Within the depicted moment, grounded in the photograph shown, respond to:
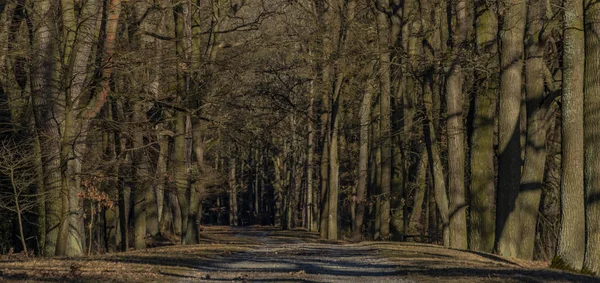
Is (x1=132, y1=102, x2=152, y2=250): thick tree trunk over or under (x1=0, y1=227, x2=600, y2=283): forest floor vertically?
over

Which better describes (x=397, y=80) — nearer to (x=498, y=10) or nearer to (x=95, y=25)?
(x=498, y=10)

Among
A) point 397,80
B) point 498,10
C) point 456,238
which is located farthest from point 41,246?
point 397,80

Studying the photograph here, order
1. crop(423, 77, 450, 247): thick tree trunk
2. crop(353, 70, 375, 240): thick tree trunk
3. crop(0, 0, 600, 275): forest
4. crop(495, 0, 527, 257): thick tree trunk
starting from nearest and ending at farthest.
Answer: crop(0, 0, 600, 275): forest < crop(495, 0, 527, 257): thick tree trunk < crop(423, 77, 450, 247): thick tree trunk < crop(353, 70, 375, 240): thick tree trunk

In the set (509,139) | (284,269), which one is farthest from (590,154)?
(284,269)

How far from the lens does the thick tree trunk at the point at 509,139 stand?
24.0m

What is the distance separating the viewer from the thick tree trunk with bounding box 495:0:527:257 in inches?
945

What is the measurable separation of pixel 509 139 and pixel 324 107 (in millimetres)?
19059

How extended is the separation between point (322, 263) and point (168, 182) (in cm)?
1087

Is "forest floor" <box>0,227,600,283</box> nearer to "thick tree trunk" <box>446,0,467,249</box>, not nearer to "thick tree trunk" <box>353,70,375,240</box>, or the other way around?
"thick tree trunk" <box>446,0,467,249</box>

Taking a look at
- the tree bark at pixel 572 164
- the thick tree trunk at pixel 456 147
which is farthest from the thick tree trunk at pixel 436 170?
the tree bark at pixel 572 164

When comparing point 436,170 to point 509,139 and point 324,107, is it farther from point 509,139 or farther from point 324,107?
point 324,107

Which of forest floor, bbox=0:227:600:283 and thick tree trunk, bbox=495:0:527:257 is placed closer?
forest floor, bbox=0:227:600:283

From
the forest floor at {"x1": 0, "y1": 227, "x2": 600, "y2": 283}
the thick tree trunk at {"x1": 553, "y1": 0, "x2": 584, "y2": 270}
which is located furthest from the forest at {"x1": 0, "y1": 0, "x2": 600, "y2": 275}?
the forest floor at {"x1": 0, "y1": 227, "x2": 600, "y2": 283}

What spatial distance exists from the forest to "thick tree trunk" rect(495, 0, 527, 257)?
45 millimetres
